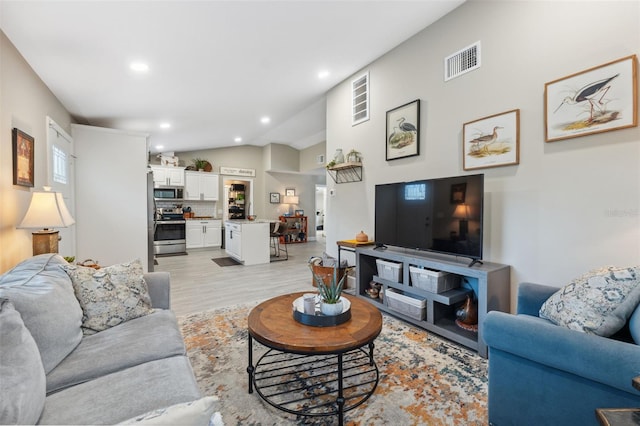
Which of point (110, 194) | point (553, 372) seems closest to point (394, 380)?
point (553, 372)

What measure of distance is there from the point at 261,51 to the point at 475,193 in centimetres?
270

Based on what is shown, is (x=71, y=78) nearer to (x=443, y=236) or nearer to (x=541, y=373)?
(x=443, y=236)

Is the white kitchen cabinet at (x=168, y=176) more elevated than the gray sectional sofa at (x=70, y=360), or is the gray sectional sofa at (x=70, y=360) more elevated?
the white kitchen cabinet at (x=168, y=176)

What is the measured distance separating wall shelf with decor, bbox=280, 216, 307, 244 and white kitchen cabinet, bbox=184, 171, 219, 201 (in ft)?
7.67

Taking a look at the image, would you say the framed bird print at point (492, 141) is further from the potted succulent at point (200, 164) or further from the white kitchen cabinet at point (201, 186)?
the potted succulent at point (200, 164)

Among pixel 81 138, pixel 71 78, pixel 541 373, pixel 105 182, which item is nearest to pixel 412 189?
pixel 541 373

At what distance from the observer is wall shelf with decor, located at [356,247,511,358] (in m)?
2.26

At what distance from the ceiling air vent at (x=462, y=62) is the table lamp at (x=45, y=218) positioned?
384 cm

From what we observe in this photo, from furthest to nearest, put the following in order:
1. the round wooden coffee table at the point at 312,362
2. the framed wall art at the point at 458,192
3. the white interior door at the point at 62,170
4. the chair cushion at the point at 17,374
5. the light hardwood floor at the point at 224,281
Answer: the light hardwood floor at the point at 224,281
the white interior door at the point at 62,170
the framed wall art at the point at 458,192
the round wooden coffee table at the point at 312,362
the chair cushion at the point at 17,374

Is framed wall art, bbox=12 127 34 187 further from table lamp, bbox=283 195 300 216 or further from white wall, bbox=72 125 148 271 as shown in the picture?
table lamp, bbox=283 195 300 216

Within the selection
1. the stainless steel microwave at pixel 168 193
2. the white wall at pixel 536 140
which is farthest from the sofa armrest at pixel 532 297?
the stainless steel microwave at pixel 168 193

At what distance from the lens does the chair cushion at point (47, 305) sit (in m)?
1.27

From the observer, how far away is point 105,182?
432cm

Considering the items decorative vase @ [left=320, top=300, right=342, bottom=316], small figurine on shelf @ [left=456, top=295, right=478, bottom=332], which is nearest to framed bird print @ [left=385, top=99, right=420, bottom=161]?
small figurine on shelf @ [left=456, top=295, right=478, bottom=332]
